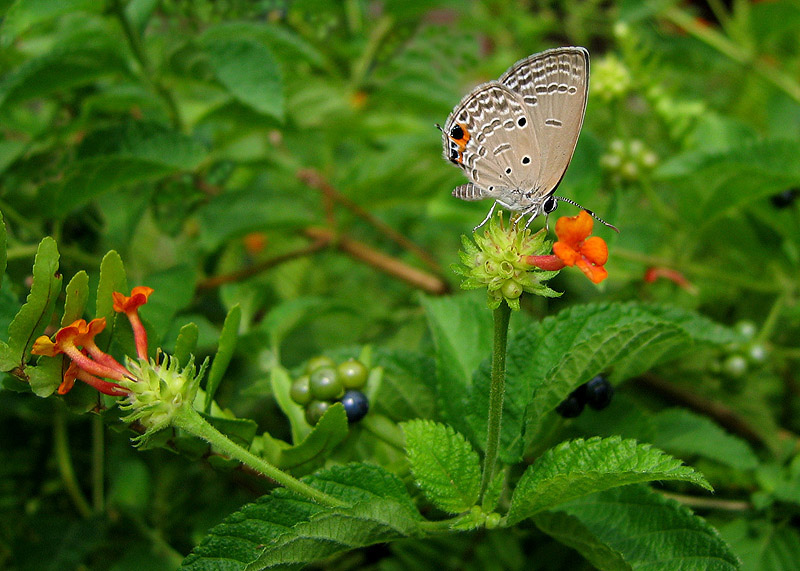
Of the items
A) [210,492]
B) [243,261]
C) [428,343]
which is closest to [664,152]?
[428,343]

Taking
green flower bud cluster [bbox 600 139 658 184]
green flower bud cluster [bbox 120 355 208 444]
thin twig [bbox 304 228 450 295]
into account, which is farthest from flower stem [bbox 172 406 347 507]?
green flower bud cluster [bbox 600 139 658 184]

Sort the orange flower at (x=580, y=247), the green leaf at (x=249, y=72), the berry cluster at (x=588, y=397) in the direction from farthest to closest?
→ the green leaf at (x=249, y=72)
the berry cluster at (x=588, y=397)
the orange flower at (x=580, y=247)

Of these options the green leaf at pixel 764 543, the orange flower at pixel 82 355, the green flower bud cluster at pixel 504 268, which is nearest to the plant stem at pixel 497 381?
the green flower bud cluster at pixel 504 268

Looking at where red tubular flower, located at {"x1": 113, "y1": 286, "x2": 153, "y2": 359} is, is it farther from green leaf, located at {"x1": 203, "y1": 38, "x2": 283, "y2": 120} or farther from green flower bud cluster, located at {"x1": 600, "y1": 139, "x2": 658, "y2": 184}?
green flower bud cluster, located at {"x1": 600, "y1": 139, "x2": 658, "y2": 184}

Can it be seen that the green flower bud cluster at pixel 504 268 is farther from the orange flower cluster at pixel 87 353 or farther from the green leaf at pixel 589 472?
the orange flower cluster at pixel 87 353

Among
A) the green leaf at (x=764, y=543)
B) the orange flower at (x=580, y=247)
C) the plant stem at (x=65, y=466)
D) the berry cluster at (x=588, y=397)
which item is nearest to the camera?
the orange flower at (x=580, y=247)

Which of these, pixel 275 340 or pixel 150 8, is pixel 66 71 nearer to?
pixel 150 8

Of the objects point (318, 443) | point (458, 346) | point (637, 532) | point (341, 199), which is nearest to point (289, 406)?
point (318, 443)

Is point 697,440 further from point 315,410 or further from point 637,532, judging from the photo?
point 315,410
